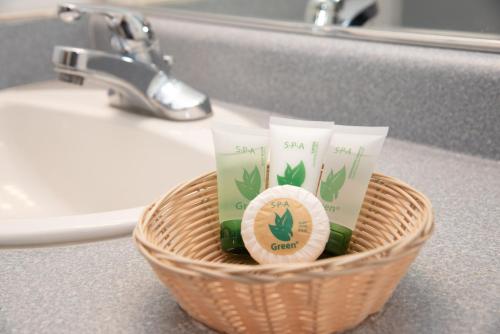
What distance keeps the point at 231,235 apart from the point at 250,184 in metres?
0.04

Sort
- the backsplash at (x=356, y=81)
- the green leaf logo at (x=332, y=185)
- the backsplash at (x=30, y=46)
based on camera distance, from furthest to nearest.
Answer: the backsplash at (x=30, y=46) → the backsplash at (x=356, y=81) → the green leaf logo at (x=332, y=185)

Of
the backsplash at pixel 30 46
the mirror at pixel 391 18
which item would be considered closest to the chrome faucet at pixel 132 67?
the mirror at pixel 391 18

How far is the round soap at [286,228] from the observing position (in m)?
0.32

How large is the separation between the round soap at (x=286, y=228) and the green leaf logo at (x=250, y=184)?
44 mm

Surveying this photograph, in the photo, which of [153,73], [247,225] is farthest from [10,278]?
[153,73]

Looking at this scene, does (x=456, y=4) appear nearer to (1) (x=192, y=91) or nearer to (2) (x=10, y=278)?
(1) (x=192, y=91)

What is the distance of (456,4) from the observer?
2.09 feet

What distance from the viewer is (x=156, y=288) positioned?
14.4 inches

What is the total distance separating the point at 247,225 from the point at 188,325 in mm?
68

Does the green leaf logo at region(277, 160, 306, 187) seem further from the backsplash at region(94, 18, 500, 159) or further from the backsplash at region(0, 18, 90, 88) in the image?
the backsplash at region(0, 18, 90, 88)

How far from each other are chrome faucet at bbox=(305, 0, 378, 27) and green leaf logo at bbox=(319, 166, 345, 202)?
14.0 inches

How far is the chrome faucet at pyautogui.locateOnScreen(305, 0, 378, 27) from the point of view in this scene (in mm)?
670

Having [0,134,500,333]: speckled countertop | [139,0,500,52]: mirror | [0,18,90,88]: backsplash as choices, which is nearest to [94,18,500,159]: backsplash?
[139,0,500,52]: mirror

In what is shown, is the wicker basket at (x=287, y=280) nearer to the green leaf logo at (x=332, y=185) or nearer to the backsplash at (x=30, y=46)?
the green leaf logo at (x=332, y=185)
